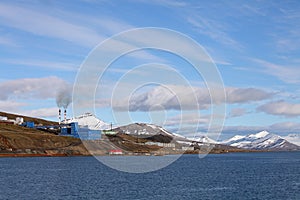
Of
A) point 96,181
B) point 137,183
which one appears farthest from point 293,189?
point 96,181

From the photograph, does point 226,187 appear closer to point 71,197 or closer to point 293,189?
point 293,189

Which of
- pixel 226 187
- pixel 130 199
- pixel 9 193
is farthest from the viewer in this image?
pixel 226 187

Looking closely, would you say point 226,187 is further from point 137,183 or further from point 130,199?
point 130,199

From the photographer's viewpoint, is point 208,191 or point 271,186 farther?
point 271,186

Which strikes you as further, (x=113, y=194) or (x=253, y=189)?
(x=253, y=189)

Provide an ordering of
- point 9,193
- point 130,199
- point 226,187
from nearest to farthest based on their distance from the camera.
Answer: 1. point 130,199
2. point 9,193
3. point 226,187

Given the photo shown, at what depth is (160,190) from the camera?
321 ft

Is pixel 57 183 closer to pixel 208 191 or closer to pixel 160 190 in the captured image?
pixel 160 190

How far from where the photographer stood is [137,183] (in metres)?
113

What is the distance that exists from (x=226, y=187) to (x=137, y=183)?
22561 millimetres

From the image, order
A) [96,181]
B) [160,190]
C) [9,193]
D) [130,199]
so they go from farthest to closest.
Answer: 1. [96,181]
2. [160,190]
3. [9,193]
4. [130,199]

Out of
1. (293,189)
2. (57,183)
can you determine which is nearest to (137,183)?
(57,183)

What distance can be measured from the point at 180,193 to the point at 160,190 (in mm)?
6153

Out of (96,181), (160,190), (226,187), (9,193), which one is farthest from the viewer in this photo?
(96,181)
